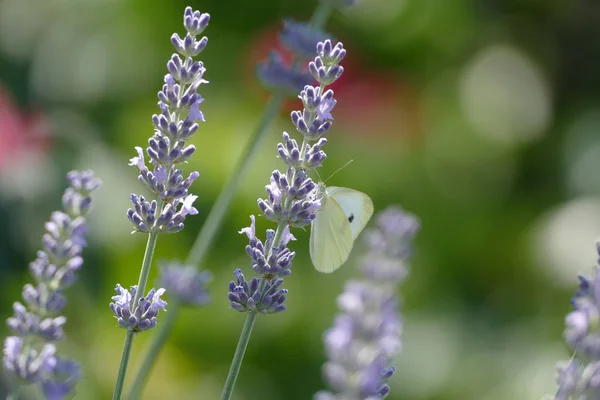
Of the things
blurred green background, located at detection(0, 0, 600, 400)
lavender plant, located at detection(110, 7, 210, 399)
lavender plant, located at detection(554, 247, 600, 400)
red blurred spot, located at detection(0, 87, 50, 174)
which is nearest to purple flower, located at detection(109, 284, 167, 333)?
lavender plant, located at detection(110, 7, 210, 399)

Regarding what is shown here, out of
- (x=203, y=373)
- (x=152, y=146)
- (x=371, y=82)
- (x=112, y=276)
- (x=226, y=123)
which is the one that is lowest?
(x=152, y=146)

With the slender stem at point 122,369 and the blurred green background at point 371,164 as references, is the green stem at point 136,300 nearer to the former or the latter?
the slender stem at point 122,369

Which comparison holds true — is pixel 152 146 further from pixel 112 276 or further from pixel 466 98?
pixel 466 98

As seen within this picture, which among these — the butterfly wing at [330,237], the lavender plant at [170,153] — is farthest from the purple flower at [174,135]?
the butterfly wing at [330,237]

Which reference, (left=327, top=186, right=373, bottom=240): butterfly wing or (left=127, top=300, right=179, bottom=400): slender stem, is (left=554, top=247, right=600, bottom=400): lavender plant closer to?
(left=127, top=300, right=179, bottom=400): slender stem

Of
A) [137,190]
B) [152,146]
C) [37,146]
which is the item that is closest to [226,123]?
[137,190]
